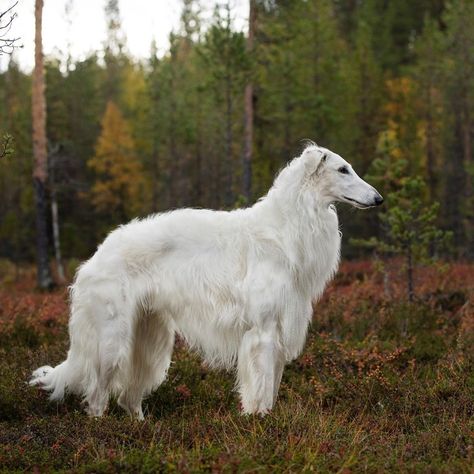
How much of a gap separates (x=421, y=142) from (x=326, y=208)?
84.6 feet

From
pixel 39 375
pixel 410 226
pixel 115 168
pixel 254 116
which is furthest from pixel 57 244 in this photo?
pixel 39 375

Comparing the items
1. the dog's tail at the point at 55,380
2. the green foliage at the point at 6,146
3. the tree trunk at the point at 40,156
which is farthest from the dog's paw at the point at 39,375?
the tree trunk at the point at 40,156

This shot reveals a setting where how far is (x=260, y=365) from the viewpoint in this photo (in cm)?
504

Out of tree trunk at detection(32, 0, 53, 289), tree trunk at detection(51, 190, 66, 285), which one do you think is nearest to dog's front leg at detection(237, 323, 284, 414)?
tree trunk at detection(32, 0, 53, 289)

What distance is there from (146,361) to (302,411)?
1.70 m

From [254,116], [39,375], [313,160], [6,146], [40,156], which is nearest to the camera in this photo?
[6,146]

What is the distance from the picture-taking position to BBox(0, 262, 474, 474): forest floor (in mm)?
3881

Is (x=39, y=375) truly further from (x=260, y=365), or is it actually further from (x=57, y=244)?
(x=57, y=244)

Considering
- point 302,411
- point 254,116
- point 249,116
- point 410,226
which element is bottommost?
point 302,411

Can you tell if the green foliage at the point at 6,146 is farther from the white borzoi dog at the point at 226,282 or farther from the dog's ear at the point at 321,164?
the dog's ear at the point at 321,164

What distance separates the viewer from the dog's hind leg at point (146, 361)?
562 centimetres

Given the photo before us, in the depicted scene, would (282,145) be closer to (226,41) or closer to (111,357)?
(226,41)

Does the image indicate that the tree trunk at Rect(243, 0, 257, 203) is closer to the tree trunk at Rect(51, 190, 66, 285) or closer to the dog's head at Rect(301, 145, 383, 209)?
the tree trunk at Rect(51, 190, 66, 285)

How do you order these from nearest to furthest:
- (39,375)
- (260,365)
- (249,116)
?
(260,365), (39,375), (249,116)
